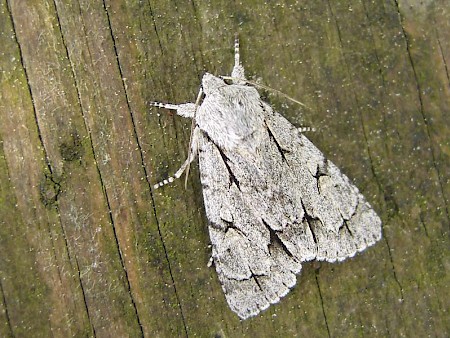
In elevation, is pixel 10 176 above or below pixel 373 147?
above

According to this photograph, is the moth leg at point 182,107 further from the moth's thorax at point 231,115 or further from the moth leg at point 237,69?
the moth leg at point 237,69

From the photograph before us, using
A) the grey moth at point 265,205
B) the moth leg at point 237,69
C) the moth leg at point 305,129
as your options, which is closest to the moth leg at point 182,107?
the grey moth at point 265,205

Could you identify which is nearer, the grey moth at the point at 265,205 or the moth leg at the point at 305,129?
the grey moth at the point at 265,205

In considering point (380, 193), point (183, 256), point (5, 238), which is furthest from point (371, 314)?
point (5, 238)

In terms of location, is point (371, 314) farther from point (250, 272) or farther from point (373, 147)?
point (373, 147)

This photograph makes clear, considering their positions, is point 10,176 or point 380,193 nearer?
point 10,176

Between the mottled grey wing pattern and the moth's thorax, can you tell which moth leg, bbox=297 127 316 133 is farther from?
the moth's thorax

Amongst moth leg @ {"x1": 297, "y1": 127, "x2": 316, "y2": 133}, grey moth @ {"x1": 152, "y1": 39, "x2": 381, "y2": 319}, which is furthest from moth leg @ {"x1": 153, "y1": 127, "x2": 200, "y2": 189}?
moth leg @ {"x1": 297, "y1": 127, "x2": 316, "y2": 133}

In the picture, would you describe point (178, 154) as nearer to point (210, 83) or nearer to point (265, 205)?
point (210, 83)
